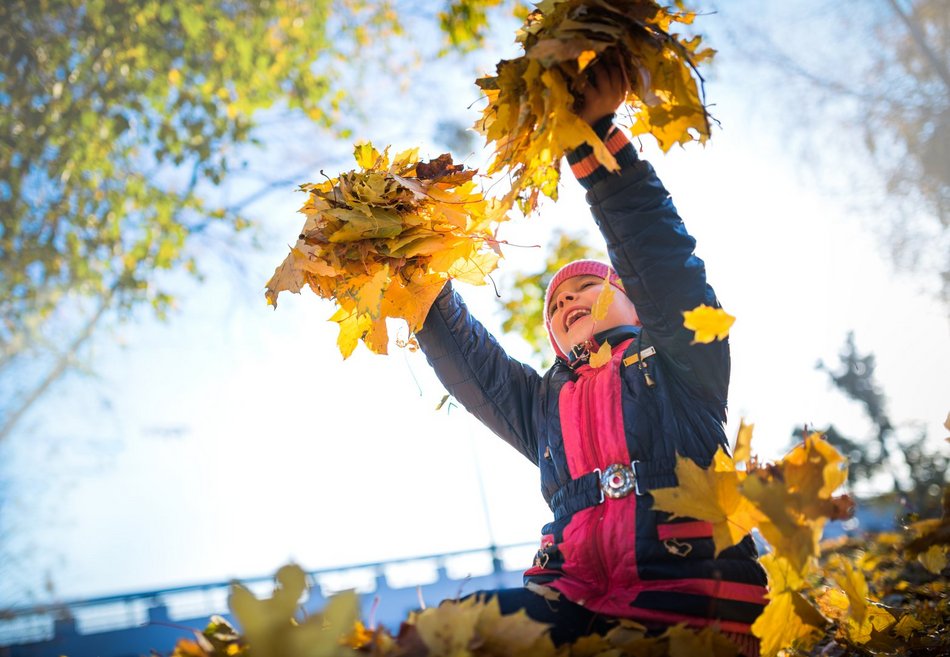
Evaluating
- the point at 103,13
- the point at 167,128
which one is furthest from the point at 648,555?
the point at 103,13

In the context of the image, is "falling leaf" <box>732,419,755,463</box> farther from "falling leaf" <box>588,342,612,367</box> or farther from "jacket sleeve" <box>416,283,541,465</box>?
"jacket sleeve" <box>416,283,541,465</box>

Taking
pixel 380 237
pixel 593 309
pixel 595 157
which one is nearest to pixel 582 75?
pixel 595 157

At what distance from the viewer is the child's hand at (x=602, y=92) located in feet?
4.57

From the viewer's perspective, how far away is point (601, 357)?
5.64 ft

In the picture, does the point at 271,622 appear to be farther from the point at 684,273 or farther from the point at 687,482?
the point at 684,273

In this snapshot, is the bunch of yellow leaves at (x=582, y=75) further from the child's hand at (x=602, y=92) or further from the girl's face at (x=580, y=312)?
the girl's face at (x=580, y=312)

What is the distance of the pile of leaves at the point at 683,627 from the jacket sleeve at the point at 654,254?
1.40ft

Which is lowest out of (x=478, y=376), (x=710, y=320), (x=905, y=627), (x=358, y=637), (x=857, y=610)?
(x=905, y=627)

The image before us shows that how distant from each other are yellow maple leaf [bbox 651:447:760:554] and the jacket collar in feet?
2.32

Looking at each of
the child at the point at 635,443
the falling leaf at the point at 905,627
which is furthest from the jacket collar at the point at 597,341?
the falling leaf at the point at 905,627

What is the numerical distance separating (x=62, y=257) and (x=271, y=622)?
7.92m

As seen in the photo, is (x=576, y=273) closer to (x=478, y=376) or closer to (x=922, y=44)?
(x=478, y=376)

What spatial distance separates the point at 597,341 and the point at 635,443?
0.44 m

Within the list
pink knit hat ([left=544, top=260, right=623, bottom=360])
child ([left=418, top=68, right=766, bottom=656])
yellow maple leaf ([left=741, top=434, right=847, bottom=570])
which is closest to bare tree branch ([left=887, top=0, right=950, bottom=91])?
pink knit hat ([left=544, top=260, right=623, bottom=360])
